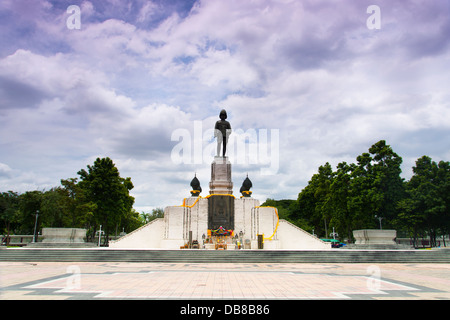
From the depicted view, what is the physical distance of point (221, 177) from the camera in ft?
114

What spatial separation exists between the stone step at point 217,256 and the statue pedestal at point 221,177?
12804mm

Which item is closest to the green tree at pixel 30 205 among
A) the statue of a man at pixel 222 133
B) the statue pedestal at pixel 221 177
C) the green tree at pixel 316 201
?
the statue pedestal at pixel 221 177

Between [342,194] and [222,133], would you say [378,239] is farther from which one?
[222,133]

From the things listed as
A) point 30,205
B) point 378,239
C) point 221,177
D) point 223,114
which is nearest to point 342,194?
point 378,239

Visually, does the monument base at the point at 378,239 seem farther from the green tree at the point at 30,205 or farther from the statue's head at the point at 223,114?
the green tree at the point at 30,205

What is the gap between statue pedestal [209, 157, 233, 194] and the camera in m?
34.2

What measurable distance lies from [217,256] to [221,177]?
14.0 meters

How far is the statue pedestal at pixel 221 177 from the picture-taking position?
34250mm

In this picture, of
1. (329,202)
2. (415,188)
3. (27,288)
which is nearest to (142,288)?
(27,288)
